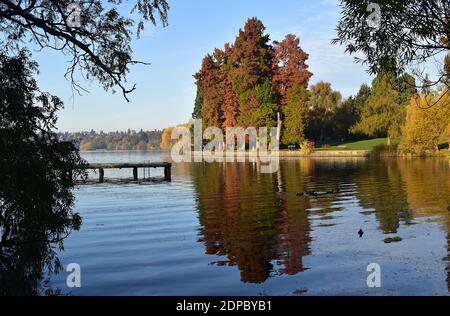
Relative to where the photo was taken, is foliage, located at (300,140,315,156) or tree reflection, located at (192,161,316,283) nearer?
tree reflection, located at (192,161,316,283)

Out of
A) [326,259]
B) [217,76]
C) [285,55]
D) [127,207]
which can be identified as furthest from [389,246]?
[217,76]

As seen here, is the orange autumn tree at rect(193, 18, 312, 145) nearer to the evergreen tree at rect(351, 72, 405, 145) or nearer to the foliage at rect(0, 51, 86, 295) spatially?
the evergreen tree at rect(351, 72, 405, 145)

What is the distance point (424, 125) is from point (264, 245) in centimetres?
5565

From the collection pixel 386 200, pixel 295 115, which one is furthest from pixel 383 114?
pixel 386 200

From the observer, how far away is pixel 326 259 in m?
12.8

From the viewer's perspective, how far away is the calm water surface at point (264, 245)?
421 inches

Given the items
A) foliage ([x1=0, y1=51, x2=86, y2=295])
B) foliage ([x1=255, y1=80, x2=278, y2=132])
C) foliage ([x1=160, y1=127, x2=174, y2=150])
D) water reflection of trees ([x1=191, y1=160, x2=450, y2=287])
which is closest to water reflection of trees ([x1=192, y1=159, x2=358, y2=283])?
water reflection of trees ([x1=191, y1=160, x2=450, y2=287])

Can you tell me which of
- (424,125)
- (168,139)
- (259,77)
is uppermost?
(259,77)

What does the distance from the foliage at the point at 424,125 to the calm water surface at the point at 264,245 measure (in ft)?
129

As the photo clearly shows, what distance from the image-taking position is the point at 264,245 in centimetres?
1471

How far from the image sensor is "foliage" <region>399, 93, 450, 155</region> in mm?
64188

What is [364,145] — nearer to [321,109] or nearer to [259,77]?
[321,109]

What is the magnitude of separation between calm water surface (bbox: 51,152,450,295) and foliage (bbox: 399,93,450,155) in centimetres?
3944

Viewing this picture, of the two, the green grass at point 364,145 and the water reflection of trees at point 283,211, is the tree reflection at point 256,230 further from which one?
the green grass at point 364,145
